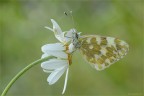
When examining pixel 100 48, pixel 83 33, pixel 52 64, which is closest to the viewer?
pixel 52 64

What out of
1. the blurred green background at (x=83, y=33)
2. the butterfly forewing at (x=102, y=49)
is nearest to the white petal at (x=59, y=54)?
the butterfly forewing at (x=102, y=49)

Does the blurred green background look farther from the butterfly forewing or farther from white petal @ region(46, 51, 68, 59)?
white petal @ region(46, 51, 68, 59)

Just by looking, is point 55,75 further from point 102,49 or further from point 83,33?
point 83,33

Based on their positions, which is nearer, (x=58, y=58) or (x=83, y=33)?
(x=58, y=58)

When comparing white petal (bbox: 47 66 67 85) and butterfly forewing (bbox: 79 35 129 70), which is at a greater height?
butterfly forewing (bbox: 79 35 129 70)

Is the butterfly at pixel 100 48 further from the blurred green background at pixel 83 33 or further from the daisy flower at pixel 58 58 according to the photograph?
the blurred green background at pixel 83 33

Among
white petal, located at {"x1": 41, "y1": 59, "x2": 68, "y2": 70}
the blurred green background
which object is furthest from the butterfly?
the blurred green background

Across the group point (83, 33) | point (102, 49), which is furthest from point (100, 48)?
point (83, 33)

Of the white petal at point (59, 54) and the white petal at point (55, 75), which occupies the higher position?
the white petal at point (59, 54)

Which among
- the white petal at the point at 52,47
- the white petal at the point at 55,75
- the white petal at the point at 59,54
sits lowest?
the white petal at the point at 55,75
